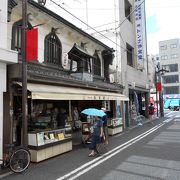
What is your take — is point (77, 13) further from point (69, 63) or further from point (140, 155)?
point (140, 155)

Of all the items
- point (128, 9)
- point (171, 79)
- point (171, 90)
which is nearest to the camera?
point (128, 9)

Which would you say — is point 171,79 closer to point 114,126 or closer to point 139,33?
point 139,33

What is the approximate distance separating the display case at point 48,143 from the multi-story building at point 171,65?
74245 millimetres

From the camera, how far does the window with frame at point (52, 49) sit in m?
14.4

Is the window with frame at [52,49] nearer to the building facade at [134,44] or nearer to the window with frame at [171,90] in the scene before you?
the building facade at [134,44]

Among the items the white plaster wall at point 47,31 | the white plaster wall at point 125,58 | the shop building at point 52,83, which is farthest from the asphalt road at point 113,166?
the white plaster wall at point 125,58

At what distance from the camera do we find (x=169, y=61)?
8362 cm

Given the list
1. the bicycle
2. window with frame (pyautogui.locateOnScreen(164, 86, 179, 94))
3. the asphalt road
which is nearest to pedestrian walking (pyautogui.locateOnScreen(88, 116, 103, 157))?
the asphalt road

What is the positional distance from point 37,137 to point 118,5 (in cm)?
1842

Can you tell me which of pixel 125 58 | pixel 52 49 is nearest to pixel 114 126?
pixel 52 49

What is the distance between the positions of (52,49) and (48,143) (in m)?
6.18

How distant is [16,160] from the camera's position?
857 centimetres

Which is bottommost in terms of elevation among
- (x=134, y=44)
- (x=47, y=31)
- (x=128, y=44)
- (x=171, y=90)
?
(x=47, y=31)

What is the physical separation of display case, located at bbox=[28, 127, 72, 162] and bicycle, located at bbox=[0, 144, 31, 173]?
109cm
